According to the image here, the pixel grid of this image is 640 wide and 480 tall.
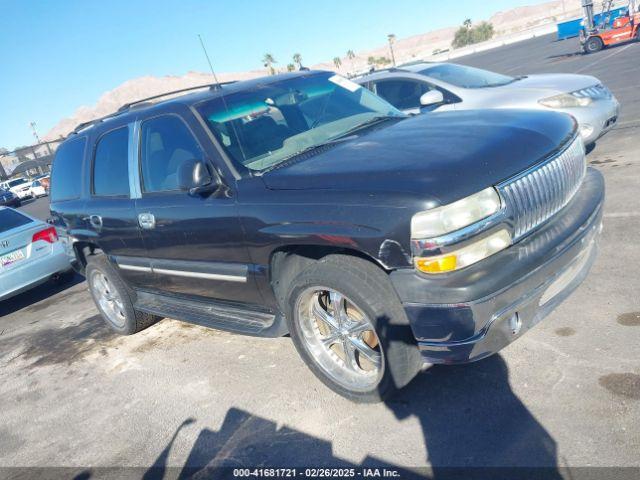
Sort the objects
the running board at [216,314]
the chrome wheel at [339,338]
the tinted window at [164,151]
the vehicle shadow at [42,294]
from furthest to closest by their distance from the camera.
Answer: the vehicle shadow at [42,294]
the tinted window at [164,151]
the running board at [216,314]
the chrome wheel at [339,338]

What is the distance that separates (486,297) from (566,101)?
5.23m

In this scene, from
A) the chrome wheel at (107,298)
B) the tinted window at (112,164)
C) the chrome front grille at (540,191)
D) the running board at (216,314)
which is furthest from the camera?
the chrome wheel at (107,298)

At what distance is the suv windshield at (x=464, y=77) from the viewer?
776 cm

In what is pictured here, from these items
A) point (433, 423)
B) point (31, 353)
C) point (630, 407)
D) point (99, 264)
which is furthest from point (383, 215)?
point (31, 353)

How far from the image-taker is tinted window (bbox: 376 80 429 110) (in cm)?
772

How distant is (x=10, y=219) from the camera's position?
25.5 feet

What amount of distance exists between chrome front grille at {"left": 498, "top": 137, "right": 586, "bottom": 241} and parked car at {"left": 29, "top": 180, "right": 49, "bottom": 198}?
38.9m

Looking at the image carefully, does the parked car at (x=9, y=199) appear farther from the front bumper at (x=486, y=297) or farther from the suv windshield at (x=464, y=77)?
the front bumper at (x=486, y=297)

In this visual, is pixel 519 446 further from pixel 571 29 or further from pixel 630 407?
pixel 571 29

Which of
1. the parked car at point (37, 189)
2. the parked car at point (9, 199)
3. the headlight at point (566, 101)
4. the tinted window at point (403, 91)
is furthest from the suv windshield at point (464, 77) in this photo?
the parked car at point (37, 189)

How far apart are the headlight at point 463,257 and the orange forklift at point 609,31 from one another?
2454 centimetres

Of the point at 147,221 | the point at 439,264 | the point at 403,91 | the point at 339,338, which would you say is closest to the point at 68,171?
the point at 147,221

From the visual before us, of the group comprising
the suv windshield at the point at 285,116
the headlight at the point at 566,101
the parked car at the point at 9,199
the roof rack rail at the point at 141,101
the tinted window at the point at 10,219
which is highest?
the roof rack rail at the point at 141,101

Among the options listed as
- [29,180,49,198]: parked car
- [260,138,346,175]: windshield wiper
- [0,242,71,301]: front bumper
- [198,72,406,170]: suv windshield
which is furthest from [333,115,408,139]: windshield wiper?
[29,180,49,198]: parked car
